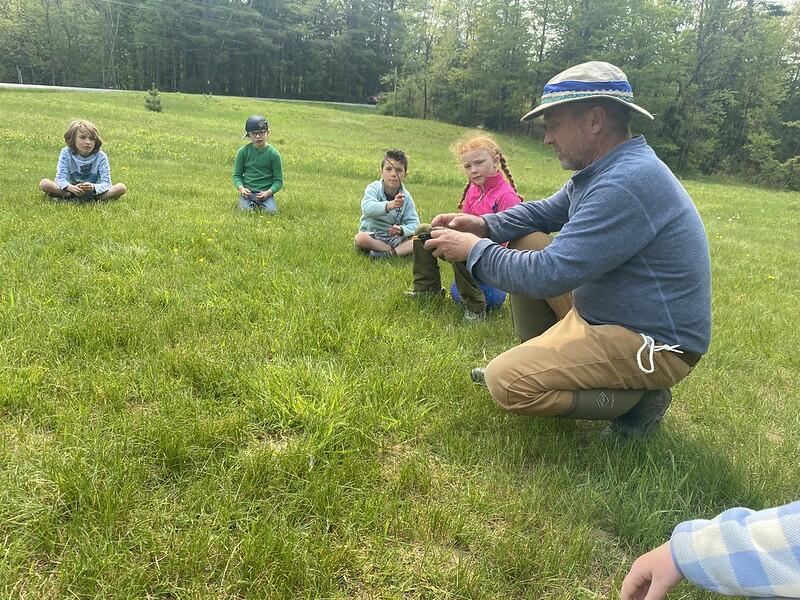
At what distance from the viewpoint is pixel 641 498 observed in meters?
2.25

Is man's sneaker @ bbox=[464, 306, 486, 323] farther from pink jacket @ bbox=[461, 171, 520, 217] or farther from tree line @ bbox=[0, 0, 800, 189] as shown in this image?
tree line @ bbox=[0, 0, 800, 189]

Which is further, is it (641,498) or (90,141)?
(90,141)

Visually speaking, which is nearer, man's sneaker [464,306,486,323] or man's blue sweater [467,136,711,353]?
man's blue sweater [467,136,711,353]

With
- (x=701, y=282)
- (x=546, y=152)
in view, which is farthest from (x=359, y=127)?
(x=701, y=282)

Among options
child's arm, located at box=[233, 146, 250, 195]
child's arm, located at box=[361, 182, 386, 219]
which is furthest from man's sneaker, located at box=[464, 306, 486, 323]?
child's arm, located at box=[233, 146, 250, 195]

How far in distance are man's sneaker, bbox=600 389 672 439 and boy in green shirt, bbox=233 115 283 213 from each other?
592 cm

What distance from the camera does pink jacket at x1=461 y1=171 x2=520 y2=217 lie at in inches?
172

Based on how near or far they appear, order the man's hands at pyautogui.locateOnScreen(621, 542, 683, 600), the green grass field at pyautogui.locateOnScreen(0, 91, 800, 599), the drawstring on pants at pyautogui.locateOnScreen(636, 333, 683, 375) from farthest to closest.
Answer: the drawstring on pants at pyautogui.locateOnScreen(636, 333, 683, 375)
the green grass field at pyautogui.locateOnScreen(0, 91, 800, 599)
the man's hands at pyautogui.locateOnScreen(621, 542, 683, 600)

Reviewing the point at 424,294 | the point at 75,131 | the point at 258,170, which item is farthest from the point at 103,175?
the point at 424,294

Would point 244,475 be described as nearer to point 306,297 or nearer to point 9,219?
point 306,297

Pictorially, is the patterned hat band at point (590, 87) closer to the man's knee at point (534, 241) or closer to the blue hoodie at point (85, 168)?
the man's knee at point (534, 241)

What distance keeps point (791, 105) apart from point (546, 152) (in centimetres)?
2655

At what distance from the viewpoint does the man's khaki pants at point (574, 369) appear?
2422 mm

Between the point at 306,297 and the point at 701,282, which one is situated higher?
the point at 701,282
